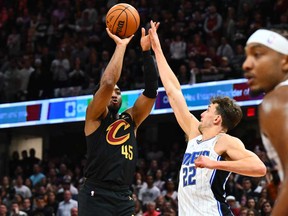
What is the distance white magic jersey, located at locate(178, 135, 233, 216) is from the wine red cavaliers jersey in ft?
2.49

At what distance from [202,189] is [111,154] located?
3.39ft

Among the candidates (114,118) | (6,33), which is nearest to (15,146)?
(6,33)

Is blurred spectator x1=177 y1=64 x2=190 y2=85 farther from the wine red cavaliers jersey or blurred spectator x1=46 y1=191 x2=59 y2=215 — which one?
the wine red cavaliers jersey

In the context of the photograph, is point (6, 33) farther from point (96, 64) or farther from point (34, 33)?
point (96, 64)

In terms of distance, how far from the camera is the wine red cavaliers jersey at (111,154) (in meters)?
6.09

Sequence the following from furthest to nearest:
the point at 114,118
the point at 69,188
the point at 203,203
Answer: the point at 69,188 → the point at 114,118 → the point at 203,203

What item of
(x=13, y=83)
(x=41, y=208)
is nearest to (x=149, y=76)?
(x=41, y=208)

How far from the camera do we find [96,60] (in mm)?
18328

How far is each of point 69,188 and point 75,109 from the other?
3.05 metres

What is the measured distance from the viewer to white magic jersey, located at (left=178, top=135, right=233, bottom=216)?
17.9 feet

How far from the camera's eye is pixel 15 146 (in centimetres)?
2188

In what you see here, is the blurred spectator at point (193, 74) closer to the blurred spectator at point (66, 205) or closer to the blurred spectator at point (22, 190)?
the blurred spectator at point (66, 205)

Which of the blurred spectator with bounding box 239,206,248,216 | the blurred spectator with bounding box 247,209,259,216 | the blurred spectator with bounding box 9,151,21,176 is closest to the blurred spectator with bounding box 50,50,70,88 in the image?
the blurred spectator with bounding box 9,151,21,176

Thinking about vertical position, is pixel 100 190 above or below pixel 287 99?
below
